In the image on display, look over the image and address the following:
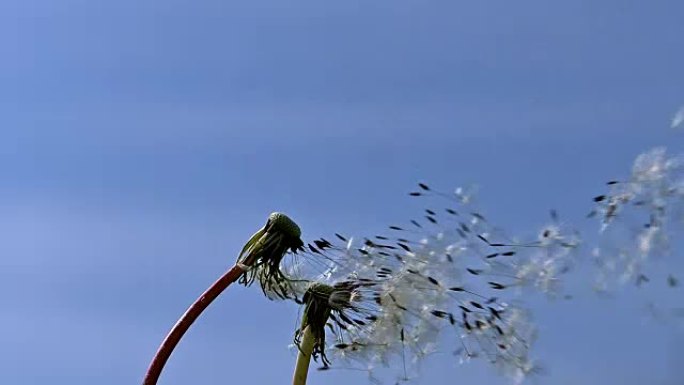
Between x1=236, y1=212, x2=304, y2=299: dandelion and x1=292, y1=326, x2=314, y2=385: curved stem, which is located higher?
x1=236, y1=212, x2=304, y2=299: dandelion

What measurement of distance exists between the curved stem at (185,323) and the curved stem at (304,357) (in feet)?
3.52

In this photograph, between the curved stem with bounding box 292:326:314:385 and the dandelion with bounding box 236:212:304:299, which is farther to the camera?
the dandelion with bounding box 236:212:304:299

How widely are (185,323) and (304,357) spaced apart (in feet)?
4.33

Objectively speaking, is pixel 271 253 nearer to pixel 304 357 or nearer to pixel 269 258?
pixel 269 258

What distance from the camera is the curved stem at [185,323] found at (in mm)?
11234

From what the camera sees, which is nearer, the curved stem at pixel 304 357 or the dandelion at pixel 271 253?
the curved stem at pixel 304 357

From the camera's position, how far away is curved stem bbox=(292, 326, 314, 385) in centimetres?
1079

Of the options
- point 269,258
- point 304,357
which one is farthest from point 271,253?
point 304,357

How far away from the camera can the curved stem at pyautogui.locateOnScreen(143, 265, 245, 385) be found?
11234 millimetres

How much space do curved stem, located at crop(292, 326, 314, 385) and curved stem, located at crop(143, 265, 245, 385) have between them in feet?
3.52

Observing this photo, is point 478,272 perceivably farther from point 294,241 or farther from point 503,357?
point 294,241

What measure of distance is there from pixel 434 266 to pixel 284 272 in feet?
7.66

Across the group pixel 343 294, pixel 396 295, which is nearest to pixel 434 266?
pixel 396 295

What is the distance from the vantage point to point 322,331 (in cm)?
1152
